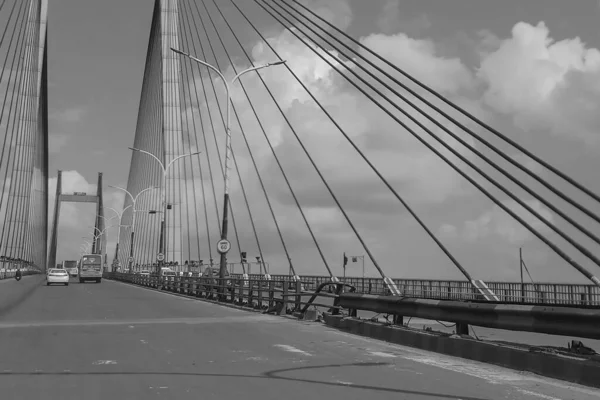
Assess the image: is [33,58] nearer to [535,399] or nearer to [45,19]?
[45,19]

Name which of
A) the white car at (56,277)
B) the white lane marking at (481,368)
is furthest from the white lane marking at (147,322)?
the white car at (56,277)

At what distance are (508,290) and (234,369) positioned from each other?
24918mm

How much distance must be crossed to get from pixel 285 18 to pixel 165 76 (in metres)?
29.0

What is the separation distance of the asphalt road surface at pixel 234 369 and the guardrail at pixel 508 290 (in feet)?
34.1

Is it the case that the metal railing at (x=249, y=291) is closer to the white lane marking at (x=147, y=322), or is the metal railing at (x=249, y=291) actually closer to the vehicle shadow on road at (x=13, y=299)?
the white lane marking at (x=147, y=322)

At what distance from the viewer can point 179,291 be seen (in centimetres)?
3903

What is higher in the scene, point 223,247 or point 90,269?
point 223,247

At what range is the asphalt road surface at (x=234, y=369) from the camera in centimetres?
732

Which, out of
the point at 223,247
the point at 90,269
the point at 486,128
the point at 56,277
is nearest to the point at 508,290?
the point at 223,247

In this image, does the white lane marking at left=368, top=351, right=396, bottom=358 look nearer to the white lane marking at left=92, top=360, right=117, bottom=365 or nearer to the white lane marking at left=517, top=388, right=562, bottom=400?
the white lane marking at left=517, top=388, right=562, bottom=400

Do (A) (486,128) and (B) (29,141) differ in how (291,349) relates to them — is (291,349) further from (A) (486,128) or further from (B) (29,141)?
(B) (29,141)

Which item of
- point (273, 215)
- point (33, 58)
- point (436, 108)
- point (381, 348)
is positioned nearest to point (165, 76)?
point (33, 58)

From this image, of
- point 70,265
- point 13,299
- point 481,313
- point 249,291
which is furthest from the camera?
point 70,265

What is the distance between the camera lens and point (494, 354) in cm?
984
